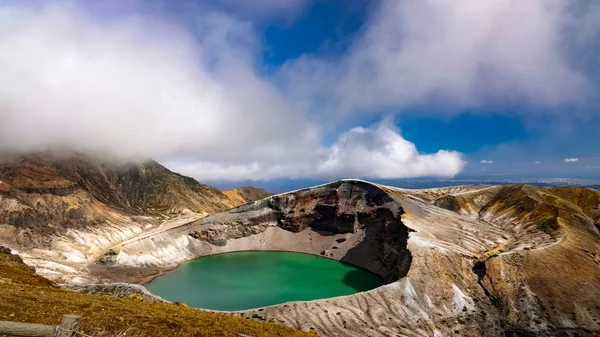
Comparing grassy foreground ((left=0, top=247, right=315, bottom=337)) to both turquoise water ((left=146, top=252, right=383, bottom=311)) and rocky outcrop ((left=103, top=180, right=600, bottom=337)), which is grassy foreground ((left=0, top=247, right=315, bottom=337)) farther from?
turquoise water ((left=146, top=252, right=383, bottom=311))

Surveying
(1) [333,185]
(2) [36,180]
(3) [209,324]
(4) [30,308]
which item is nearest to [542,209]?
(1) [333,185]

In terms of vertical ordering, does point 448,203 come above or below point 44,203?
below

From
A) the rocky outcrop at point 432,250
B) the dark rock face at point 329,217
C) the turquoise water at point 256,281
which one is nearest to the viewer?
the rocky outcrop at point 432,250

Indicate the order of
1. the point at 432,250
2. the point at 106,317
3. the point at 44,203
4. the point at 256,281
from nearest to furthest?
the point at 106,317
the point at 432,250
the point at 256,281
the point at 44,203

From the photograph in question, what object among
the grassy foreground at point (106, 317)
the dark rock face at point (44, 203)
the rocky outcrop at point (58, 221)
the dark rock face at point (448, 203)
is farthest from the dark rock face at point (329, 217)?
the grassy foreground at point (106, 317)

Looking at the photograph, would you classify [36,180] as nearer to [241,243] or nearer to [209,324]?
[241,243]

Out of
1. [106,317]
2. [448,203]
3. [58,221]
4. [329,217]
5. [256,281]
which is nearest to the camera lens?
[106,317]

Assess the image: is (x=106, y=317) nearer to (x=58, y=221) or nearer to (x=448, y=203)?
(x=448, y=203)

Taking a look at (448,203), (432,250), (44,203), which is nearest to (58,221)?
Answer: (44,203)

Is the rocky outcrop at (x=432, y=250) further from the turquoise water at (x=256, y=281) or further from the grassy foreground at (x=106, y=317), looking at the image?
the grassy foreground at (x=106, y=317)
